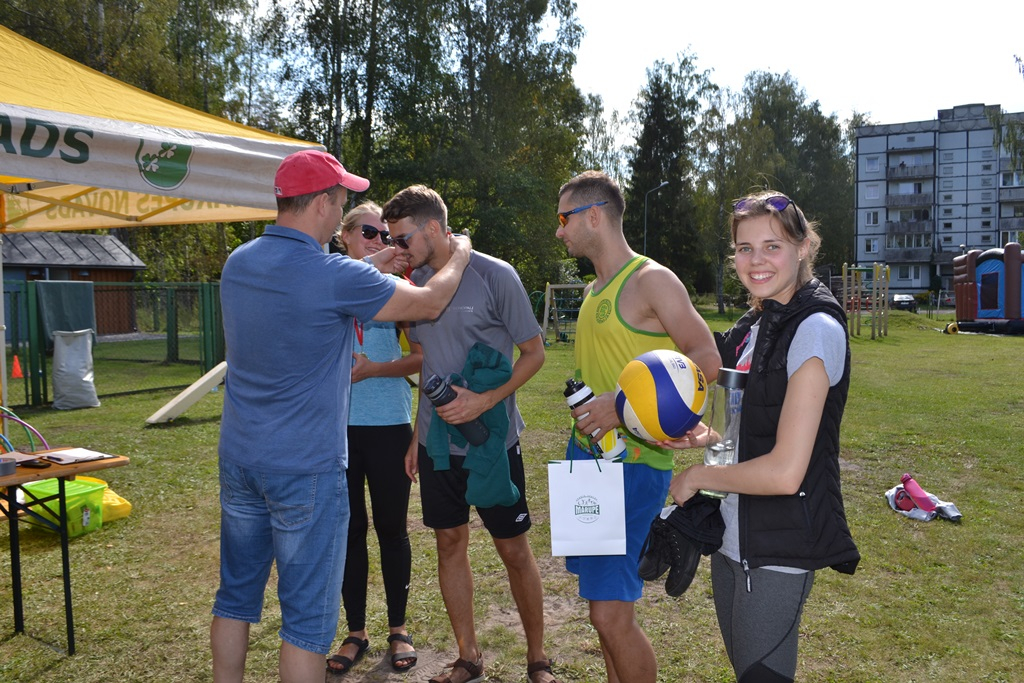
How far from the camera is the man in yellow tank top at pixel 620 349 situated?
2820mm

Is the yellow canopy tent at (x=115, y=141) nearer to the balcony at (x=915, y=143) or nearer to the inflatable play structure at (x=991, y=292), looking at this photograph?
the inflatable play structure at (x=991, y=292)

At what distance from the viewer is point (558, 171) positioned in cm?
3631

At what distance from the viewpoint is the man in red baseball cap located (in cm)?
255

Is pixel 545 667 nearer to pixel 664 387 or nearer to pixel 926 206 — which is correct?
pixel 664 387

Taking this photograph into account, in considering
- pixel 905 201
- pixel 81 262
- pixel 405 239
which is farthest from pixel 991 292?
pixel 905 201

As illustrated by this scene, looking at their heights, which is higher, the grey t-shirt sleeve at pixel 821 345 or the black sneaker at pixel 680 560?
the grey t-shirt sleeve at pixel 821 345

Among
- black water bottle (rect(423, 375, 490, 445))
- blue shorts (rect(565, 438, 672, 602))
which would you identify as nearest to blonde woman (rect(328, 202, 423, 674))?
black water bottle (rect(423, 375, 490, 445))

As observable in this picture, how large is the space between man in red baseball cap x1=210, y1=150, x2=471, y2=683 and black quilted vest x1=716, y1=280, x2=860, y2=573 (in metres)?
1.31

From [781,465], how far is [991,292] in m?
33.5

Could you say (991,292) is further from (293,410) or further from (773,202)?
(293,410)

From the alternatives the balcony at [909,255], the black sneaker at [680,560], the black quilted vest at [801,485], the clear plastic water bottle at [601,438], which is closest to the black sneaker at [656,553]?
the black sneaker at [680,560]

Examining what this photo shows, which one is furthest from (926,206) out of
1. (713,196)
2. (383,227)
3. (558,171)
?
(383,227)

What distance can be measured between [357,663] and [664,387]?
2.47m

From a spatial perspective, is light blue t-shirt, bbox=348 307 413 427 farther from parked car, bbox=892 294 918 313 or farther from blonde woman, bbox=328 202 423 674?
parked car, bbox=892 294 918 313
